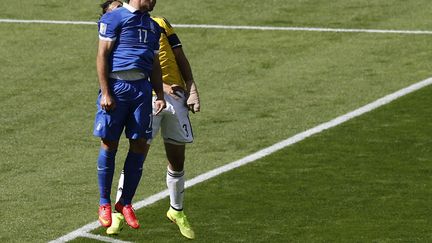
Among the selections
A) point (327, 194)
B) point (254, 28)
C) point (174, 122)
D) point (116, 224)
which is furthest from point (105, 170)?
point (254, 28)

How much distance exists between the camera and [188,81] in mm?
12820

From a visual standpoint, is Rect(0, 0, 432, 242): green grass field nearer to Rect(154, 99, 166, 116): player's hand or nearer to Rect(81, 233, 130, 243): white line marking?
Rect(81, 233, 130, 243): white line marking

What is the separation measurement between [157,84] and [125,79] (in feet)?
1.12

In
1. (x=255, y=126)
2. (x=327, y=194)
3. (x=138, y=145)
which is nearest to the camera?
(x=138, y=145)

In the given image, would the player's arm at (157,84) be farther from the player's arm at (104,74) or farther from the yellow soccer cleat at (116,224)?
the yellow soccer cleat at (116,224)

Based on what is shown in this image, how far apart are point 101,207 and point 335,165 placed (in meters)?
3.81

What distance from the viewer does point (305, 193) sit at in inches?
571

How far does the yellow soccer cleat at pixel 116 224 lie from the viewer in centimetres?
A: 1277

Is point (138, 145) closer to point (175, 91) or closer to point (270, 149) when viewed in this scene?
point (175, 91)

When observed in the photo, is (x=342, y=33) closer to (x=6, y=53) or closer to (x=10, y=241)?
(x=6, y=53)

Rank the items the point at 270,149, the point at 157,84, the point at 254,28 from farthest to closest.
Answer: the point at 254,28
the point at 270,149
the point at 157,84

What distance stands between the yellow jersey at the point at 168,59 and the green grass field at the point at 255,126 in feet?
4.53

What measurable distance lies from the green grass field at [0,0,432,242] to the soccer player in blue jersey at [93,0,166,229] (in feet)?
3.04

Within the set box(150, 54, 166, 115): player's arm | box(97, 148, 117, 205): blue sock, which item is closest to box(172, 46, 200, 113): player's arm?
box(150, 54, 166, 115): player's arm
